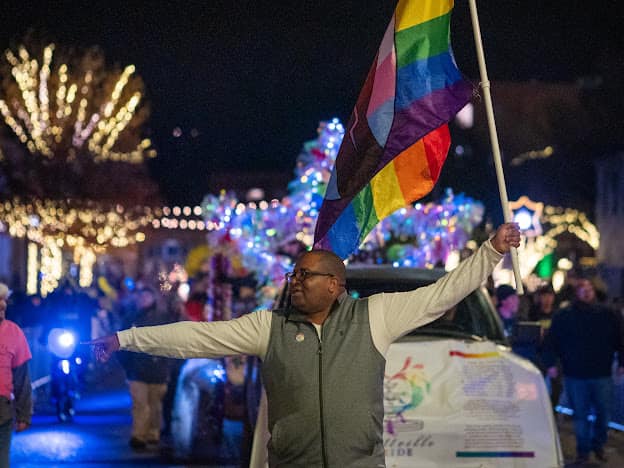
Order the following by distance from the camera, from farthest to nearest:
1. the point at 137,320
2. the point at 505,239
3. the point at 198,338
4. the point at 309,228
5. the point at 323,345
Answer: the point at 309,228 → the point at 137,320 → the point at 198,338 → the point at 323,345 → the point at 505,239

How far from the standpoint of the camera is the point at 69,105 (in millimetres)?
44531

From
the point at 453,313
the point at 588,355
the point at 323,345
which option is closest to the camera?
the point at 323,345

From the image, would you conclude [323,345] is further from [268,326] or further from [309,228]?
[309,228]

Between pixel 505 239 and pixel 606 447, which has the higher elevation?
pixel 505 239

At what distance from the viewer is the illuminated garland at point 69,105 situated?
1624 inches

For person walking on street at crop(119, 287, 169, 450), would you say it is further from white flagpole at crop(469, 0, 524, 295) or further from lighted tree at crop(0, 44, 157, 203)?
lighted tree at crop(0, 44, 157, 203)

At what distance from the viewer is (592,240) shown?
6338 cm

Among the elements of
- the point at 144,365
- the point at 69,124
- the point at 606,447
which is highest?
the point at 69,124

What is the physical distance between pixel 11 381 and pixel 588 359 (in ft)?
21.6

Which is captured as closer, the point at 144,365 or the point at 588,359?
the point at 588,359

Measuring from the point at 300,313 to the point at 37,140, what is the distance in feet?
138

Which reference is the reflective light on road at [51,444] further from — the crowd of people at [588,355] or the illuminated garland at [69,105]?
the illuminated garland at [69,105]

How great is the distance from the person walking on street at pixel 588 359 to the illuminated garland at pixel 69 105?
29195 mm

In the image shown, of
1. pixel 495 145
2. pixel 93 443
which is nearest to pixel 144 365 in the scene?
pixel 93 443
